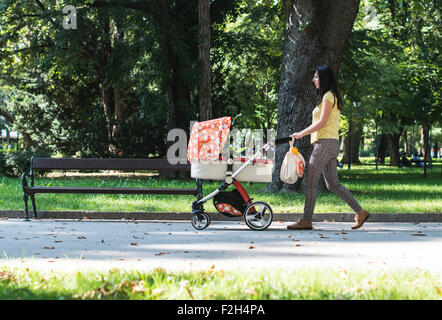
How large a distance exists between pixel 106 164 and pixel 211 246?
377cm

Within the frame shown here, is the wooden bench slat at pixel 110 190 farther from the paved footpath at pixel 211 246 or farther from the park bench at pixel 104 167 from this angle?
the paved footpath at pixel 211 246

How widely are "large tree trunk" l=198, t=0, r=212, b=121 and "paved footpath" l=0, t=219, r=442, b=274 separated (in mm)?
9595

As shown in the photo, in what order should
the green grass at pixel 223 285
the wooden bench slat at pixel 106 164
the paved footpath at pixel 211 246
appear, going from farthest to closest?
the wooden bench slat at pixel 106 164
the paved footpath at pixel 211 246
the green grass at pixel 223 285

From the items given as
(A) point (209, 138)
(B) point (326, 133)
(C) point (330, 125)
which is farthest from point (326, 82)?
(A) point (209, 138)

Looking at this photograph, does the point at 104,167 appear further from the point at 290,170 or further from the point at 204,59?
the point at 204,59

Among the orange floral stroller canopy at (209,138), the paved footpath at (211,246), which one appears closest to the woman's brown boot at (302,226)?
the paved footpath at (211,246)

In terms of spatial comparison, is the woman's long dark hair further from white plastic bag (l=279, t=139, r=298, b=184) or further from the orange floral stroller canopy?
the orange floral stroller canopy

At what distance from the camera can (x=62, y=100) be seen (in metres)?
30.8

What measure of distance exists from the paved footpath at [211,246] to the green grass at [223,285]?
51cm

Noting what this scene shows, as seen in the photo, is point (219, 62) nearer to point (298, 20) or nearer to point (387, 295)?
point (298, 20)

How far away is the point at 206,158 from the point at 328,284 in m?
4.12

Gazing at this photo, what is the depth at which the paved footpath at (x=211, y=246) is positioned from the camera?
18.8ft

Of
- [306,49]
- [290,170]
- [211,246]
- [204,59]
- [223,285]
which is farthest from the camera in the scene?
[204,59]

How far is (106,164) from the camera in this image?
1007 centimetres
